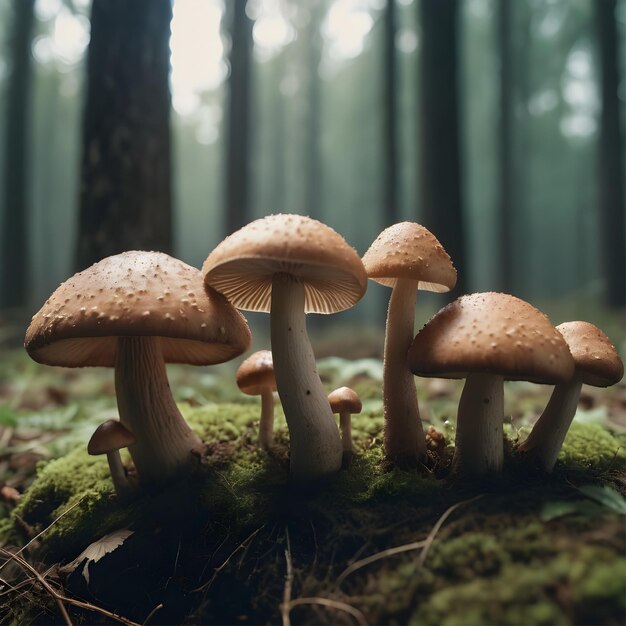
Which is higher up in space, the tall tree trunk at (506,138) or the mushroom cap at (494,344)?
the tall tree trunk at (506,138)

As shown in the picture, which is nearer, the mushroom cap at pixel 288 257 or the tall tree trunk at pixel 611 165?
the mushroom cap at pixel 288 257

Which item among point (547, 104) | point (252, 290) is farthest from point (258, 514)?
point (547, 104)

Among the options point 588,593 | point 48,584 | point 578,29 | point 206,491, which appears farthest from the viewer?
point 578,29

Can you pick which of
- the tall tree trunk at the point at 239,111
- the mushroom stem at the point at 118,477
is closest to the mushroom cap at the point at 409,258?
the mushroom stem at the point at 118,477

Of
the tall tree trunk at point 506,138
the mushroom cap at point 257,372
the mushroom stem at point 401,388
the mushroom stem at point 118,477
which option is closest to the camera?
the mushroom stem at point 401,388

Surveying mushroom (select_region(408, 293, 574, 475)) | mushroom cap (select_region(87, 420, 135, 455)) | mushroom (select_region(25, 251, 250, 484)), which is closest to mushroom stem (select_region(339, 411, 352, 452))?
mushroom (select_region(408, 293, 574, 475))

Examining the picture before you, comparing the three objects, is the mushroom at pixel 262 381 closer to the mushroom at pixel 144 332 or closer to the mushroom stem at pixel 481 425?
the mushroom at pixel 144 332

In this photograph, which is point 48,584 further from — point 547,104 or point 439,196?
point 547,104
